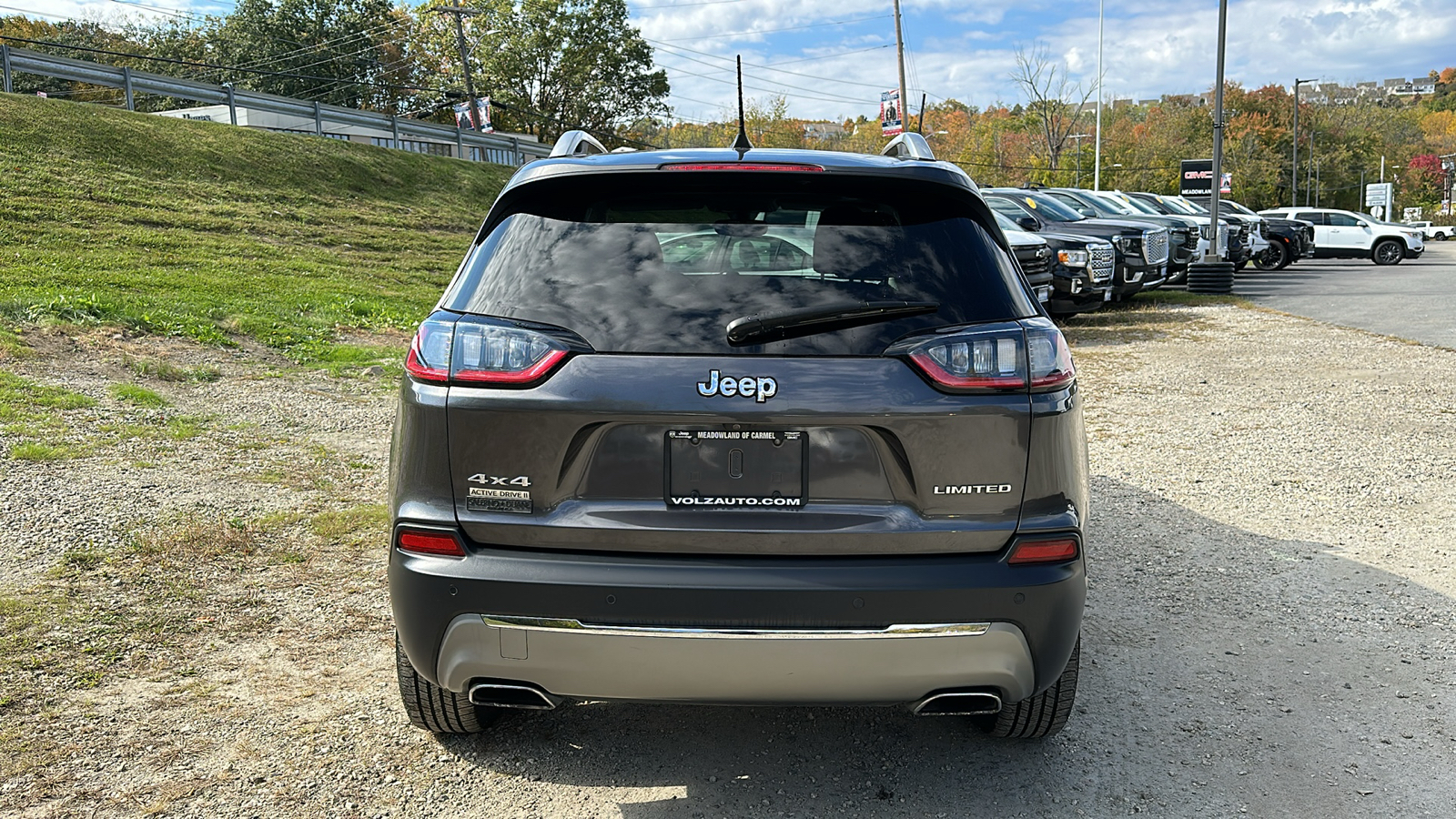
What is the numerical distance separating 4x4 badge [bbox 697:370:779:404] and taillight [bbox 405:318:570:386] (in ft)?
1.16

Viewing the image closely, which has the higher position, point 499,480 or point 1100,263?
point 499,480

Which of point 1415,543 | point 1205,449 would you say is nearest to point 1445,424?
point 1205,449

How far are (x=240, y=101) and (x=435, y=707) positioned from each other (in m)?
38.2

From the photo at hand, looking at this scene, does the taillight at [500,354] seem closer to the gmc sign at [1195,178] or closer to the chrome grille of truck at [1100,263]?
the chrome grille of truck at [1100,263]

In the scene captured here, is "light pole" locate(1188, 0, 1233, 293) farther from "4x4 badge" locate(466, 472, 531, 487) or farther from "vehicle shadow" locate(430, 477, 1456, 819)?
"4x4 badge" locate(466, 472, 531, 487)

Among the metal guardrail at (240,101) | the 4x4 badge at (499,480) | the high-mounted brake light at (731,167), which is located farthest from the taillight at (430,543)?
the metal guardrail at (240,101)

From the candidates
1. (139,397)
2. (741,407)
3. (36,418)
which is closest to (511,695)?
(741,407)

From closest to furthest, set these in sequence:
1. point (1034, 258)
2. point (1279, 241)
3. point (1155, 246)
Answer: point (1034, 258) → point (1155, 246) → point (1279, 241)

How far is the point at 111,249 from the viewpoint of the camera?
50.9ft

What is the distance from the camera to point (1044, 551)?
2.76 m

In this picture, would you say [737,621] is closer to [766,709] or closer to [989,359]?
[989,359]

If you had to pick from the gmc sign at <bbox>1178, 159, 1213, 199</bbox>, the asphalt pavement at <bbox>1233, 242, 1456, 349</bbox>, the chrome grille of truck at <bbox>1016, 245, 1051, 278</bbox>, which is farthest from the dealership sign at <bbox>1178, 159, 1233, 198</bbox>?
the chrome grille of truck at <bbox>1016, 245, 1051, 278</bbox>

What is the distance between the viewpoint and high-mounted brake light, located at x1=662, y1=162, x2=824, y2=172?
116 inches

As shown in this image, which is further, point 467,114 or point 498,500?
point 467,114
